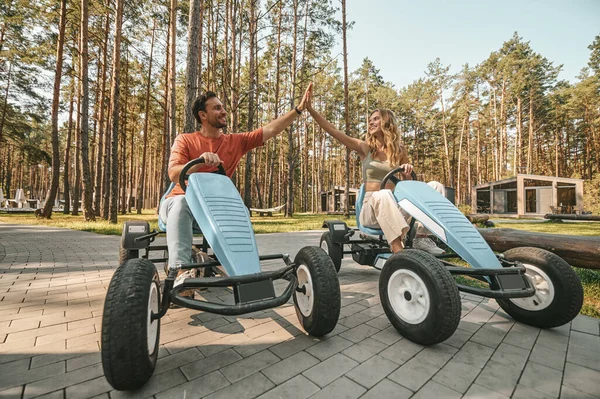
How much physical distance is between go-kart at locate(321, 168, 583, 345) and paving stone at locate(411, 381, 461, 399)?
0.32m

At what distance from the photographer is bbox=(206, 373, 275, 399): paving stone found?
1.23 metres

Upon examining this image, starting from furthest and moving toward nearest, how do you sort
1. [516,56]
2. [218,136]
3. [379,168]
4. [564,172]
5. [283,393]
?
1. [564,172]
2. [516,56]
3. [379,168]
4. [218,136]
5. [283,393]

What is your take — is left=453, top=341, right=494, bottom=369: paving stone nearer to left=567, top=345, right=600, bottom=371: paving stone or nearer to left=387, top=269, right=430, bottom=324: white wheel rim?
left=387, top=269, right=430, bottom=324: white wheel rim

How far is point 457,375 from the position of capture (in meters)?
1.41

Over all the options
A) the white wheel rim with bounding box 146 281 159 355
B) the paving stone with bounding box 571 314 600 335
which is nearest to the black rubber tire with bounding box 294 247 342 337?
the white wheel rim with bounding box 146 281 159 355

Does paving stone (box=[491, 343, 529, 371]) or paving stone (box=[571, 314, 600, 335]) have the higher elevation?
paving stone (box=[491, 343, 529, 371])

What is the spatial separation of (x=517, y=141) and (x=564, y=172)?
1400 centimetres

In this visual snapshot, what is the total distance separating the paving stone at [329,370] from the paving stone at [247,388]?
8.5 inches

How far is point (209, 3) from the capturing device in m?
13.9

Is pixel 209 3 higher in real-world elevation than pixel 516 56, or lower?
lower

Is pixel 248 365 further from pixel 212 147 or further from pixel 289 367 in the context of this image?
pixel 212 147

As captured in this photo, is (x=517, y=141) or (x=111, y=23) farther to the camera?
(x=517, y=141)

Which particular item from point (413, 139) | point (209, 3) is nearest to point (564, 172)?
point (413, 139)

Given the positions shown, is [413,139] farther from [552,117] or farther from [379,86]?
[552,117]
